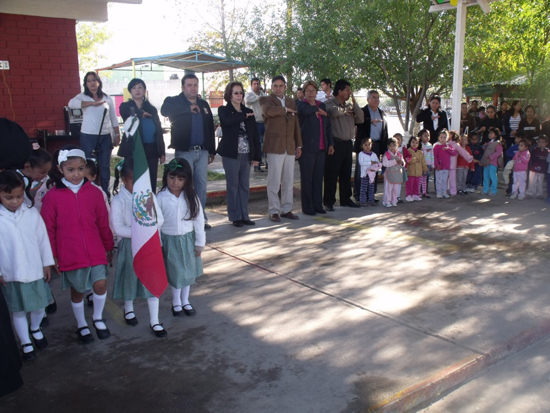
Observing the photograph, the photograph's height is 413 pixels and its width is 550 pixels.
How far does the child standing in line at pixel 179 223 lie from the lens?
13.5 feet

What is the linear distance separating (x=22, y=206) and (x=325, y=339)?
232 cm

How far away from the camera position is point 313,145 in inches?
308

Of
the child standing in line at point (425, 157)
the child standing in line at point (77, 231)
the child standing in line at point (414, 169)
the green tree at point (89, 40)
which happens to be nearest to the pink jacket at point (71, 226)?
the child standing in line at point (77, 231)

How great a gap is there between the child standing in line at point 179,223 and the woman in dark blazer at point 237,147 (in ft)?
9.52

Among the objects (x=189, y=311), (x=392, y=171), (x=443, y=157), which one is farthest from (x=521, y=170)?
(x=189, y=311)

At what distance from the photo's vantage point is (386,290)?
4.81 metres

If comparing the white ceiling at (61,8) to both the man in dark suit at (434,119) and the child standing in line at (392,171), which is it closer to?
the child standing in line at (392,171)

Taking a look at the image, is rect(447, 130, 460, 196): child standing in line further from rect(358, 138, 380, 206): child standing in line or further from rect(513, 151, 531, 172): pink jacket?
rect(358, 138, 380, 206): child standing in line

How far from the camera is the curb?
10.1 feet

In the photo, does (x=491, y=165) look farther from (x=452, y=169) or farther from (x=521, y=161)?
(x=452, y=169)

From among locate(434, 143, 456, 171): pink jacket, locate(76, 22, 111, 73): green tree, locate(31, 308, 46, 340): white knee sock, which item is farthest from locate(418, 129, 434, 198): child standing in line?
locate(76, 22, 111, 73): green tree

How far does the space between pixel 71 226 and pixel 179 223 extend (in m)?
0.79

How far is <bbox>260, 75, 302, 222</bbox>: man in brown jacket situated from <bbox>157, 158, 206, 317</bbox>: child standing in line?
3.35 m

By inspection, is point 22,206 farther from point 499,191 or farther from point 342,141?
point 499,191
